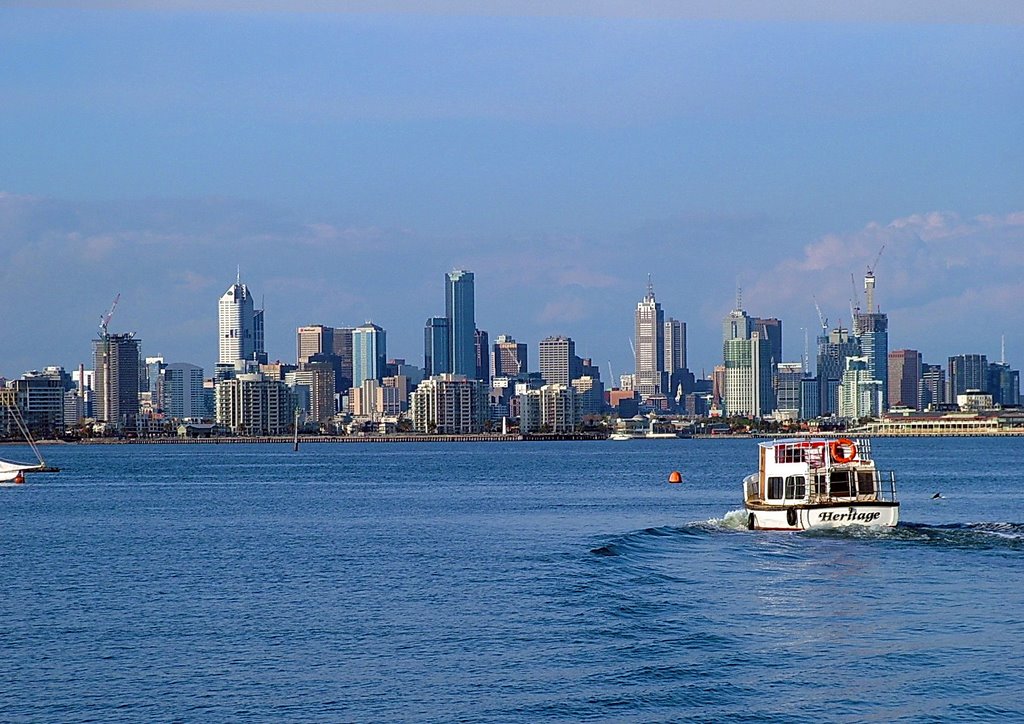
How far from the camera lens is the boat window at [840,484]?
235 ft

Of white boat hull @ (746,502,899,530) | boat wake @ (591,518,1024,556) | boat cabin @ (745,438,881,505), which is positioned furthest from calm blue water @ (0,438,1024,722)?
boat cabin @ (745,438,881,505)

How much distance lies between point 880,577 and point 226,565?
26.6 metres

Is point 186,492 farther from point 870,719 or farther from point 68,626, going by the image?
point 870,719

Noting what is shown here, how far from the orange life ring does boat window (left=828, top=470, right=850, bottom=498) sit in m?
0.69

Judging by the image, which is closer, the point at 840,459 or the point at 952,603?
the point at 952,603

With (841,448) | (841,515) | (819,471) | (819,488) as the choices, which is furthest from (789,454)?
(841,515)

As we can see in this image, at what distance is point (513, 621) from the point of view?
4650cm

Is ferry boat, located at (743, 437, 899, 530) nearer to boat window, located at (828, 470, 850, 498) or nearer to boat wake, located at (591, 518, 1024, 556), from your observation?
boat window, located at (828, 470, 850, 498)

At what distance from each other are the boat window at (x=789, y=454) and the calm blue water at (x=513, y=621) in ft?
13.2

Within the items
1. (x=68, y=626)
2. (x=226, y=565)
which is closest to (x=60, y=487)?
(x=226, y=565)

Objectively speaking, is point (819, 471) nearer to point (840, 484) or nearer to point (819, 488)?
point (819, 488)

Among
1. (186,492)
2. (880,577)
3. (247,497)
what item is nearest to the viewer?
(880,577)

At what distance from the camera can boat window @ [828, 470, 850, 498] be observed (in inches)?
2825

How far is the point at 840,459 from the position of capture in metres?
71.4
